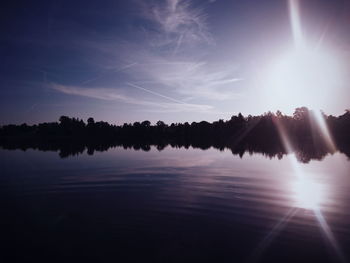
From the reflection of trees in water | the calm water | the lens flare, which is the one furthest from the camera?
the reflection of trees in water

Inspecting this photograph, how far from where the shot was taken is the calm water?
473 inches

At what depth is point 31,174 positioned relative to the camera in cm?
3675

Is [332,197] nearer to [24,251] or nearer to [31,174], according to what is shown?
[24,251]

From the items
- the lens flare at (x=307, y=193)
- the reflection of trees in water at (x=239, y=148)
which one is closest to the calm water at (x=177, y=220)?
the lens flare at (x=307, y=193)

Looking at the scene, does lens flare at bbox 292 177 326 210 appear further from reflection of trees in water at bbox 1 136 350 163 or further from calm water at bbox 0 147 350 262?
reflection of trees in water at bbox 1 136 350 163

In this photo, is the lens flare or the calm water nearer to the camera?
the calm water

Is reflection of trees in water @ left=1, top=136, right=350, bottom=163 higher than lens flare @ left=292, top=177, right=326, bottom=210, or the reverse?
reflection of trees in water @ left=1, top=136, right=350, bottom=163

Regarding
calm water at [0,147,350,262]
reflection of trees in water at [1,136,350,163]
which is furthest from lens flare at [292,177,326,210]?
reflection of trees in water at [1,136,350,163]

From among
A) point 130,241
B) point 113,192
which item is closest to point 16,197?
point 113,192

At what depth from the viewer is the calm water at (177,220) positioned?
12008mm

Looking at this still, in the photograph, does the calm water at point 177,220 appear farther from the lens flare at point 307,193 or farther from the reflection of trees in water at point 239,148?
the reflection of trees in water at point 239,148

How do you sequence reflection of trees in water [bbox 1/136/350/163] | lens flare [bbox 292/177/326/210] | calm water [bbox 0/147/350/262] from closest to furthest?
1. calm water [bbox 0/147/350/262]
2. lens flare [bbox 292/177/326/210]
3. reflection of trees in water [bbox 1/136/350/163]

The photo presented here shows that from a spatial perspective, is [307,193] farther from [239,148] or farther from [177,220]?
[239,148]

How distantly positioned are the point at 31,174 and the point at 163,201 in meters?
26.3
